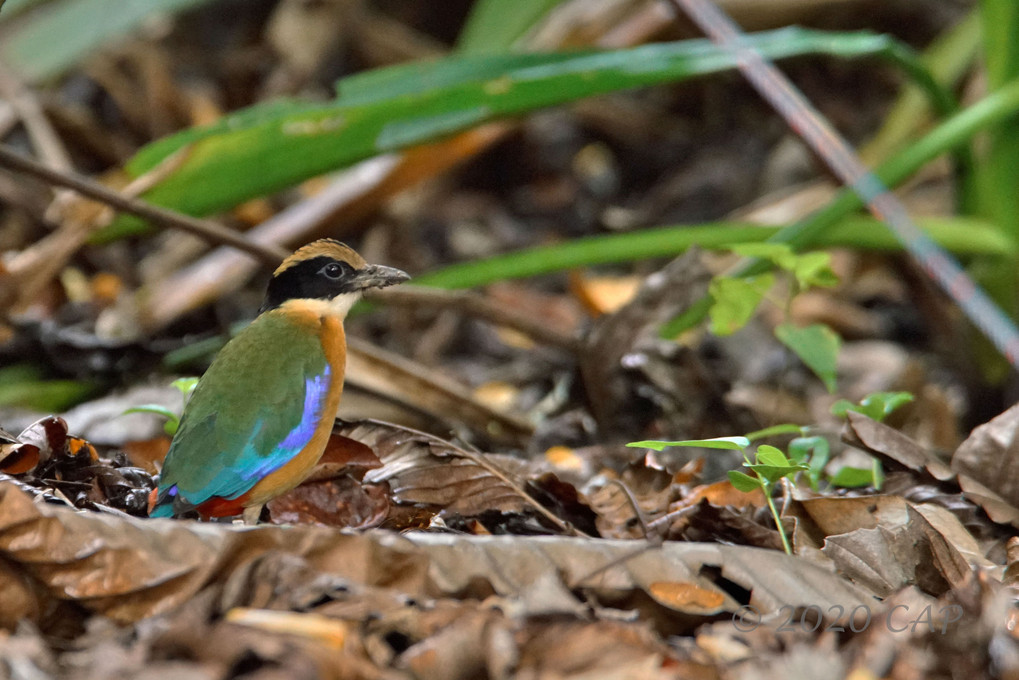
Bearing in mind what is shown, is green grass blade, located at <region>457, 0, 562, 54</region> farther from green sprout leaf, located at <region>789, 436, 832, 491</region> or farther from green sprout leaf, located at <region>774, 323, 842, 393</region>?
green sprout leaf, located at <region>789, 436, 832, 491</region>

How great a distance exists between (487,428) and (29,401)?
178 centimetres

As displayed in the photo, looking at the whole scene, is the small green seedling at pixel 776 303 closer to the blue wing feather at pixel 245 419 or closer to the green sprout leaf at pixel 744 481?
the green sprout leaf at pixel 744 481

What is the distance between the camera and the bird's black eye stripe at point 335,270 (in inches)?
128

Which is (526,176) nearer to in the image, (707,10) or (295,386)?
(707,10)

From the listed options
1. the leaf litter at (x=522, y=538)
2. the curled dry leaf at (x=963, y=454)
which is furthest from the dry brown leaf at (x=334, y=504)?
the curled dry leaf at (x=963, y=454)

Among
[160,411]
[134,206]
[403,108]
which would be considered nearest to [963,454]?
[160,411]

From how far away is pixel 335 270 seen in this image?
327 centimetres

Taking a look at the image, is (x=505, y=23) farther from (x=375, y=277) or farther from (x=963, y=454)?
(x=963, y=454)

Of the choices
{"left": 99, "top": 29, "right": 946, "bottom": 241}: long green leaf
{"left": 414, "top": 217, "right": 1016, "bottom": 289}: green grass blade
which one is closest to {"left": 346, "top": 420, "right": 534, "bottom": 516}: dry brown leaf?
{"left": 99, "top": 29, "right": 946, "bottom": 241}: long green leaf

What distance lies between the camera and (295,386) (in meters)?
2.77

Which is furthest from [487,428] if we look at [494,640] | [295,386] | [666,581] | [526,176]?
[526,176]

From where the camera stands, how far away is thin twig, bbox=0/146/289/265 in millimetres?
3828

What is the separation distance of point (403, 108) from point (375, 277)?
3.87ft

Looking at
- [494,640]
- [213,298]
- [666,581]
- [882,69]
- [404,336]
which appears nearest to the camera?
[494,640]
